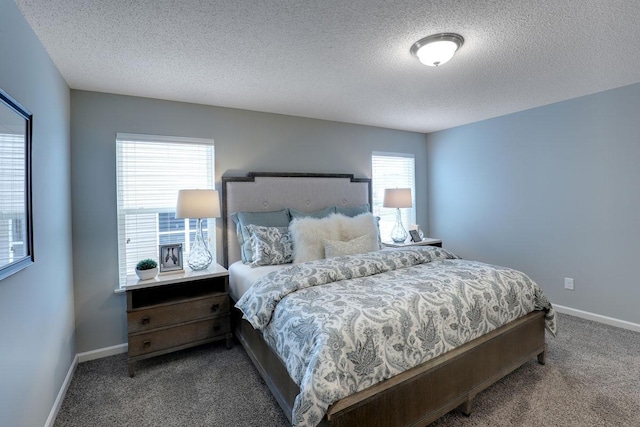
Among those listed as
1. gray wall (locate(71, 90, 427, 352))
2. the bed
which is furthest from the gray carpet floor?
gray wall (locate(71, 90, 427, 352))

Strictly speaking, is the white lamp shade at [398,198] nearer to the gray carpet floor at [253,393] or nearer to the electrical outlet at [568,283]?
the electrical outlet at [568,283]

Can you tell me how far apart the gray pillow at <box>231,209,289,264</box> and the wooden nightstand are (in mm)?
306

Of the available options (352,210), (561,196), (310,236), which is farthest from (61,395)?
(561,196)

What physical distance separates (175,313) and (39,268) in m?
0.98

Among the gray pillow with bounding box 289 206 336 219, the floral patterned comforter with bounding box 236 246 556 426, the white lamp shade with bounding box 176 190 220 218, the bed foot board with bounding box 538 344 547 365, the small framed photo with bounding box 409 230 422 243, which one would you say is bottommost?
the bed foot board with bounding box 538 344 547 365

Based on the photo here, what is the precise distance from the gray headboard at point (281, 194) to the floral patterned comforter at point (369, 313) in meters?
1.18

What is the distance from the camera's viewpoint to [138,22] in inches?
67.8

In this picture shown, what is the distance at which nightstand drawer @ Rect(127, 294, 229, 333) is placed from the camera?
7.66ft

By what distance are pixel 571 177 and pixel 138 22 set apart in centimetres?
410

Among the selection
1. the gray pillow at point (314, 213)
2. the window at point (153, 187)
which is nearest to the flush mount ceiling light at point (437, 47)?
the gray pillow at point (314, 213)

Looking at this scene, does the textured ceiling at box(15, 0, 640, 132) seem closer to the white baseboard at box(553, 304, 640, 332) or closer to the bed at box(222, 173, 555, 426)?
the bed at box(222, 173, 555, 426)

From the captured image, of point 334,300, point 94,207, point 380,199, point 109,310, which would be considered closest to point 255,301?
point 334,300

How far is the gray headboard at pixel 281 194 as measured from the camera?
3188 mm

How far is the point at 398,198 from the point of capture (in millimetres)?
3926
